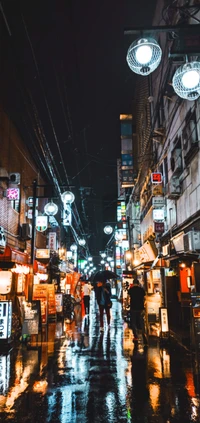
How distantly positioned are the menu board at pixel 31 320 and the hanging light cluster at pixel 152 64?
9421 millimetres

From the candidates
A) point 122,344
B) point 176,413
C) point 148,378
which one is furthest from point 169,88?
point 176,413

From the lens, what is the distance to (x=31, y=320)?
→ 42.3ft

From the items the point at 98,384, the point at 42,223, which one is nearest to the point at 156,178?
the point at 42,223

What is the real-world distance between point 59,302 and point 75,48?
1460 centimetres

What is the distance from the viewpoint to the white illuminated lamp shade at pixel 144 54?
7.10 meters

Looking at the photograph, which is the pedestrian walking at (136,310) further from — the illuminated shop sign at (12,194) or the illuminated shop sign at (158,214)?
the illuminated shop sign at (12,194)

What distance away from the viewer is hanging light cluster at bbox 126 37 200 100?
712 cm

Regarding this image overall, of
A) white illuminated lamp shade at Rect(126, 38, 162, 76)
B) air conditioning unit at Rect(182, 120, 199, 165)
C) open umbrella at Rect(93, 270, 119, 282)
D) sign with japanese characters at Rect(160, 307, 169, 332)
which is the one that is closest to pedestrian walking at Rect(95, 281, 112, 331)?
open umbrella at Rect(93, 270, 119, 282)

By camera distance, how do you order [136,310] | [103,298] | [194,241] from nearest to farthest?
[194,241] < [136,310] < [103,298]

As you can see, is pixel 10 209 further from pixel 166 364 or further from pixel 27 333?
pixel 166 364

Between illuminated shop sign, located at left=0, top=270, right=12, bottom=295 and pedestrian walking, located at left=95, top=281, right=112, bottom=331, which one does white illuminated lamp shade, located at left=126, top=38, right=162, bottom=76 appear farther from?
pedestrian walking, located at left=95, top=281, right=112, bottom=331

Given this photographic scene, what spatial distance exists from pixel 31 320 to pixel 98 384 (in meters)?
5.99

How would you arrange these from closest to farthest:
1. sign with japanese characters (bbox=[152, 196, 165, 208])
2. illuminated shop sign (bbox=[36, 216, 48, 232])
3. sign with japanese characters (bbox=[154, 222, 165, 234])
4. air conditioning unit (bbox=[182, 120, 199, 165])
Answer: air conditioning unit (bbox=[182, 120, 199, 165]), sign with japanese characters (bbox=[152, 196, 165, 208]), sign with japanese characters (bbox=[154, 222, 165, 234]), illuminated shop sign (bbox=[36, 216, 48, 232])

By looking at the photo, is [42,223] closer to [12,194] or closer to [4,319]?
[12,194]
